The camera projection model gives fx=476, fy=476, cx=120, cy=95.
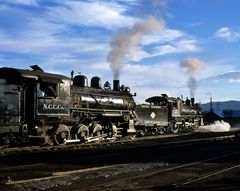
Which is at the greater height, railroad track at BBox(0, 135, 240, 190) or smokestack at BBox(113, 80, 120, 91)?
smokestack at BBox(113, 80, 120, 91)

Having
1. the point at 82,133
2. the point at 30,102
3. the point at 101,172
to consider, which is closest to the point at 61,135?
the point at 82,133

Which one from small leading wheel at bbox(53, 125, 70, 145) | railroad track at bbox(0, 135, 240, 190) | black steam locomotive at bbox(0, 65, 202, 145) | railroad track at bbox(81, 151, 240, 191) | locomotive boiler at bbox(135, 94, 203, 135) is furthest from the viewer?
locomotive boiler at bbox(135, 94, 203, 135)

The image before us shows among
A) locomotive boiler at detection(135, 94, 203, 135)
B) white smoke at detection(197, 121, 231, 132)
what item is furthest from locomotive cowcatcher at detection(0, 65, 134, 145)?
white smoke at detection(197, 121, 231, 132)

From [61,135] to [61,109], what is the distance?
4.06 feet

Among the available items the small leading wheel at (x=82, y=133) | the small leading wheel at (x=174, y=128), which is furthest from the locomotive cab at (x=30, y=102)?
the small leading wheel at (x=174, y=128)

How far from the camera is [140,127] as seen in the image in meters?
34.3

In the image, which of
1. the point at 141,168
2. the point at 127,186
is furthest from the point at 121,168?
the point at 127,186

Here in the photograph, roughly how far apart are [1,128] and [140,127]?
54.5ft

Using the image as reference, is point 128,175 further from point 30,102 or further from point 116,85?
point 116,85

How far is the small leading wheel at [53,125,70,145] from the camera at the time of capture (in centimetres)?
2219

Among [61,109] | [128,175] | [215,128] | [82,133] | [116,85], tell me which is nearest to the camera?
[128,175]

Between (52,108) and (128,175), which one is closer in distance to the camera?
(128,175)

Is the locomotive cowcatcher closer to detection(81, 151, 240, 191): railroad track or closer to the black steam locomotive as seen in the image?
the black steam locomotive

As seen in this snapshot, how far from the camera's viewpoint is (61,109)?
73.5ft
